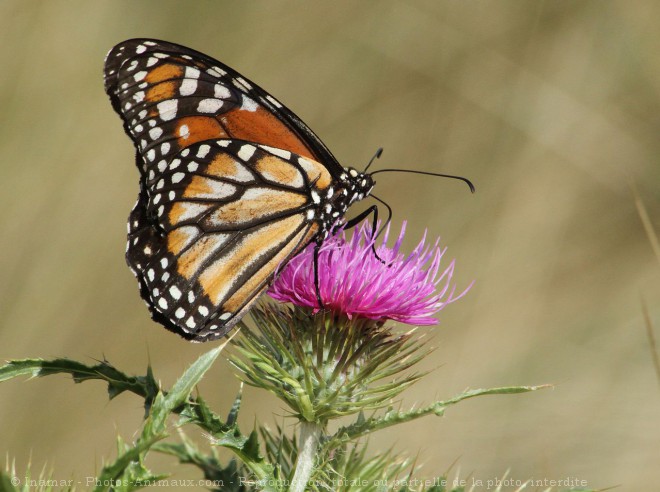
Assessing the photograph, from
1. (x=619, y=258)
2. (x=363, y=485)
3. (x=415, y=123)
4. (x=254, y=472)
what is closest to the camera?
(x=254, y=472)

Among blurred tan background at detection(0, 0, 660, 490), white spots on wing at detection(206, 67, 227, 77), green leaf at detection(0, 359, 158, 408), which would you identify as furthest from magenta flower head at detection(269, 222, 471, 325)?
blurred tan background at detection(0, 0, 660, 490)

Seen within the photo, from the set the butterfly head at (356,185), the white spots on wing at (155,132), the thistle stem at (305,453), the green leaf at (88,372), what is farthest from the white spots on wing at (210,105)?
the thistle stem at (305,453)

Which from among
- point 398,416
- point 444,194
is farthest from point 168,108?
point 444,194

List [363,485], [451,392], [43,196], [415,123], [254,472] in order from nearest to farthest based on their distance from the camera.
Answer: [254,472]
[363,485]
[43,196]
[451,392]
[415,123]

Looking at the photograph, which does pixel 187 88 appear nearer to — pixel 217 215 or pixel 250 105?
pixel 250 105

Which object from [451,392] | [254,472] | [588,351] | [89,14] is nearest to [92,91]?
[89,14]

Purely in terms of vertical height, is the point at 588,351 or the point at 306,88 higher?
the point at 306,88

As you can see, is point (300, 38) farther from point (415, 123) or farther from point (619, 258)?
point (619, 258)
